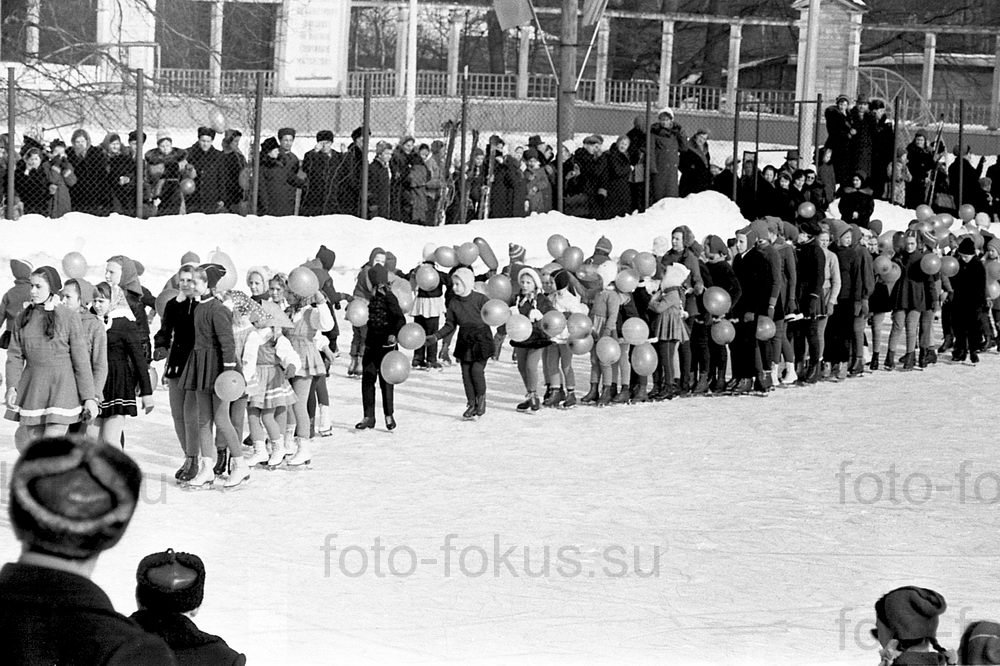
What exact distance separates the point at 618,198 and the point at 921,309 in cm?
629

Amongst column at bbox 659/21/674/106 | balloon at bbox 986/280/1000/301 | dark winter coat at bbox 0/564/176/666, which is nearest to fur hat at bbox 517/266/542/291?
balloon at bbox 986/280/1000/301

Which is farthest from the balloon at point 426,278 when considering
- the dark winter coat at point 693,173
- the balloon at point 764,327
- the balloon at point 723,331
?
the dark winter coat at point 693,173

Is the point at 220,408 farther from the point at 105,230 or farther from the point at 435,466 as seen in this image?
the point at 105,230

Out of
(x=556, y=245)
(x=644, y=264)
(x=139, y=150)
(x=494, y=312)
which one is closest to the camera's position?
(x=494, y=312)

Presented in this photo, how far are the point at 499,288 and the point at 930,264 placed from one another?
17.1 feet

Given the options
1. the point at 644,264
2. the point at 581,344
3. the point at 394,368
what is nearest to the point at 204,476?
the point at 394,368

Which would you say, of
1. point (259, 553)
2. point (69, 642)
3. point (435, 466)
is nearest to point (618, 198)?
point (435, 466)

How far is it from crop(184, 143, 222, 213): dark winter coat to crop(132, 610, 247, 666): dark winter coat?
16965 millimetres

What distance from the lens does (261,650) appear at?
8352 mm

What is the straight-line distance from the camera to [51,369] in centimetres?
1074

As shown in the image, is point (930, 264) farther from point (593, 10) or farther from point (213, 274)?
point (593, 10)

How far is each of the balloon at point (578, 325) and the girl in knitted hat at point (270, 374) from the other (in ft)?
11.9

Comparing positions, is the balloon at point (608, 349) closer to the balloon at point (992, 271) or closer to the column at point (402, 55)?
the balloon at point (992, 271)

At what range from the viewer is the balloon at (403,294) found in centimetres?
1526
